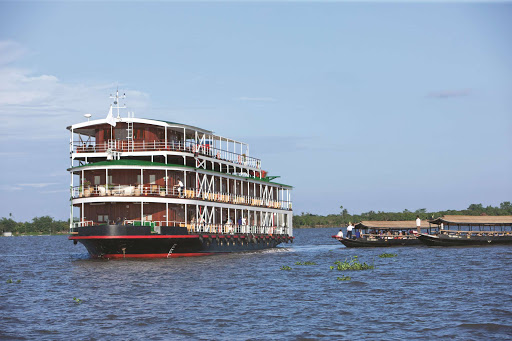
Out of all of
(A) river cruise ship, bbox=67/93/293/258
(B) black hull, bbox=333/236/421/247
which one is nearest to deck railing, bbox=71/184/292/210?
(A) river cruise ship, bbox=67/93/293/258

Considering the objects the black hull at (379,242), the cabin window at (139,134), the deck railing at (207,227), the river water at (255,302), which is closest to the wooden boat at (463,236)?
the black hull at (379,242)

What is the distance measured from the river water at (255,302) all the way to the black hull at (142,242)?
166cm

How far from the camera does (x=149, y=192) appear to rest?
4319 centimetres

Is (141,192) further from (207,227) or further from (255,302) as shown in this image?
(255,302)

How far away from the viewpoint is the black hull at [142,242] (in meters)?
39.4

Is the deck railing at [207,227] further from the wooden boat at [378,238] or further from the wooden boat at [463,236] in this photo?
the wooden boat at [463,236]

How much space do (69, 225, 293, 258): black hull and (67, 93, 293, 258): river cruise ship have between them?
2.4 inches

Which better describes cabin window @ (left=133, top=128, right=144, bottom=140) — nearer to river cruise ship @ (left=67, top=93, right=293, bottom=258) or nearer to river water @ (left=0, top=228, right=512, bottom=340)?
river cruise ship @ (left=67, top=93, right=293, bottom=258)

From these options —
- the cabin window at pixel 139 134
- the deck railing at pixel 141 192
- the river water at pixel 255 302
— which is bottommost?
the river water at pixel 255 302

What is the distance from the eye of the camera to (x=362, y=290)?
27.5 meters

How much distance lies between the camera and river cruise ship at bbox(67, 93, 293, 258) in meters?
40.9

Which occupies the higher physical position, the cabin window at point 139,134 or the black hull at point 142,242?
the cabin window at point 139,134

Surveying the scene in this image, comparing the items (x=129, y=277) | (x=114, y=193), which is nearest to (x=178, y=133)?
(x=114, y=193)

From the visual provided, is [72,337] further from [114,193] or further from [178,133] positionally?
[178,133]
